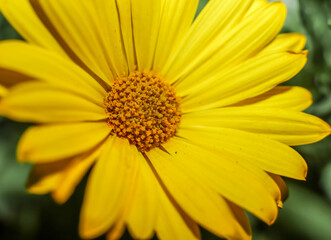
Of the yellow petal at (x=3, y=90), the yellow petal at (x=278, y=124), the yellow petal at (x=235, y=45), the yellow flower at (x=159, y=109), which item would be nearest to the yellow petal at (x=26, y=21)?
the yellow flower at (x=159, y=109)

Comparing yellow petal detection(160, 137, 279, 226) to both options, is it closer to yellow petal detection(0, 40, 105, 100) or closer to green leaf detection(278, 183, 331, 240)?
yellow petal detection(0, 40, 105, 100)

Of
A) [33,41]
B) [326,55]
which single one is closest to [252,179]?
[33,41]

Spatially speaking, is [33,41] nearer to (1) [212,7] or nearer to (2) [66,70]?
(2) [66,70]

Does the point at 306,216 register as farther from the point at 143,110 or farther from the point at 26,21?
the point at 26,21

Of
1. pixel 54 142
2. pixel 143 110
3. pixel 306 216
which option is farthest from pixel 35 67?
pixel 306 216

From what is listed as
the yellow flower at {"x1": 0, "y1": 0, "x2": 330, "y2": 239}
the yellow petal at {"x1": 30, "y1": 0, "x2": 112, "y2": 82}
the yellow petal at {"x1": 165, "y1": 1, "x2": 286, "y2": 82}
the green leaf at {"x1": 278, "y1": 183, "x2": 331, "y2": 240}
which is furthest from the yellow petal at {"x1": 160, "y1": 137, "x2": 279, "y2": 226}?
the green leaf at {"x1": 278, "y1": 183, "x2": 331, "y2": 240}
